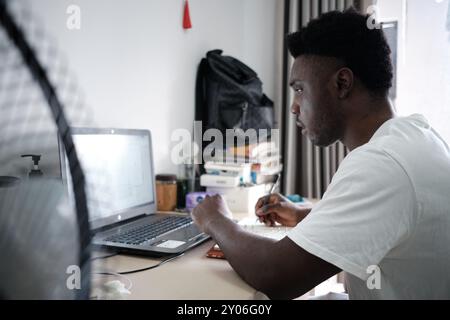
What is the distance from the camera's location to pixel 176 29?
166cm

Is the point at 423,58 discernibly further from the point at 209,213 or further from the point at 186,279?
the point at 186,279

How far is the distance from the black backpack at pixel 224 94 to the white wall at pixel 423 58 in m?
0.86

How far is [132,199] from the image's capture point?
1.21 m

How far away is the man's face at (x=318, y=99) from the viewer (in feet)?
2.82

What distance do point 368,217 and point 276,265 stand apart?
0.18 meters

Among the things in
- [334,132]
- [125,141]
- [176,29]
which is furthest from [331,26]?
[176,29]

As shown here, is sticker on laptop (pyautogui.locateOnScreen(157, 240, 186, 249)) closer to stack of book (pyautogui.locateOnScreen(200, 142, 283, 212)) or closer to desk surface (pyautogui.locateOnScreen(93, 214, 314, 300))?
desk surface (pyautogui.locateOnScreen(93, 214, 314, 300))

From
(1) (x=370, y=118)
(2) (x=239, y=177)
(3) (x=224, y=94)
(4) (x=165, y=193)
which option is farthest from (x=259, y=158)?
(1) (x=370, y=118)

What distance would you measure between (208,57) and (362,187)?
1372 millimetres

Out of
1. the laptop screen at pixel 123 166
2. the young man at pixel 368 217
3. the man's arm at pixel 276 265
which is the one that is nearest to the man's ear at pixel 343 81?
the young man at pixel 368 217

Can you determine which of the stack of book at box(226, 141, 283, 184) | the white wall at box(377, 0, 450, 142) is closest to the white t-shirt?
the stack of book at box(226, 141, 283, 184)

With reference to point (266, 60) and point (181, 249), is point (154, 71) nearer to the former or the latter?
point (181, 249)

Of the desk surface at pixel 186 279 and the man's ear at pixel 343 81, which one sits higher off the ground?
the man's ear at pixel 343 81

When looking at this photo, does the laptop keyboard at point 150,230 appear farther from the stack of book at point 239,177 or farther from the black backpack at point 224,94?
the black backpack at point 224,94
